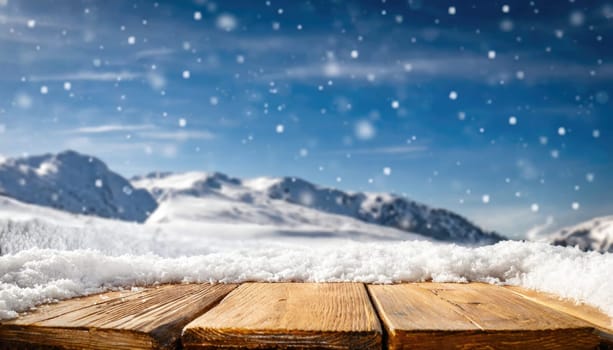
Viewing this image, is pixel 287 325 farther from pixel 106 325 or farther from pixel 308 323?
Result: pixel 106 325

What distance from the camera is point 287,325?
110cm

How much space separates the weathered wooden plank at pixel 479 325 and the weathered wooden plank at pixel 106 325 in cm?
52

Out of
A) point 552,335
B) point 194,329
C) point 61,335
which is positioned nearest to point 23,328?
point 61,335

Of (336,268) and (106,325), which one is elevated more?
(336,268)

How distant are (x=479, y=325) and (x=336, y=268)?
883 millimetres

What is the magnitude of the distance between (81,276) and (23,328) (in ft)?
2.22

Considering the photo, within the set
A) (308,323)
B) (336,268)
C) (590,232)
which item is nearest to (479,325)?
(308,323)

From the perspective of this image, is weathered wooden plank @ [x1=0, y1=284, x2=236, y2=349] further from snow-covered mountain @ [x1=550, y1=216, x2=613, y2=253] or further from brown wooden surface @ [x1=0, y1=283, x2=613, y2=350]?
snow-covered mountain @ [x1=550, y1=216, x2=613, y2=253]

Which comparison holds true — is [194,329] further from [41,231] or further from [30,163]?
[30,163]

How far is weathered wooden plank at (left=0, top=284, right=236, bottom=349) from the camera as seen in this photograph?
3.60 ft

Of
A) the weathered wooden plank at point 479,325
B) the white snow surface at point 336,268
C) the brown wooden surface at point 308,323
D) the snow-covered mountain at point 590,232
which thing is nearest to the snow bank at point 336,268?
the white snow surface at point 336,268

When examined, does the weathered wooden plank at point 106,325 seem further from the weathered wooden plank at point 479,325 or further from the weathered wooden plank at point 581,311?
the weathered wooden plank at point 581,311

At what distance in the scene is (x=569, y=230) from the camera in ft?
613

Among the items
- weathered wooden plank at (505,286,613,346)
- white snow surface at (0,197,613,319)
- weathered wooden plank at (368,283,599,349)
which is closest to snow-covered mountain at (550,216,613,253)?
white snow surface at (0,197,613,319)
